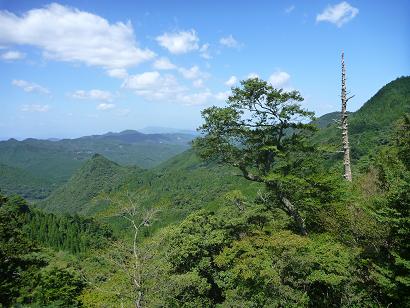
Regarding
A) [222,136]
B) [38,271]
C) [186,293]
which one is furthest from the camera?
[38,271]

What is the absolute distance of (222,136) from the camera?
19016mm

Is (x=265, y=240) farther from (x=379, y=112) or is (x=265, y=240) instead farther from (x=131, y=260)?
(x=379, y=112)

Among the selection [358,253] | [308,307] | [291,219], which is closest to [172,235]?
[291,219]

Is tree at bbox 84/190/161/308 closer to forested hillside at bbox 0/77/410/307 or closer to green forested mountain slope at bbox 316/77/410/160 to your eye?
forested hillside at bbox 0/77/410/307

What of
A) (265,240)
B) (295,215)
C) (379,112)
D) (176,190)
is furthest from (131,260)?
(379,112)

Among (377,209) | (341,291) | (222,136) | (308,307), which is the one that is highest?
(222,136)

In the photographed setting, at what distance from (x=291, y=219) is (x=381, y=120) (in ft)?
468

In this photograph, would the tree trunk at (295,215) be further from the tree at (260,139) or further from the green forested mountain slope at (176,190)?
the green forested mountain slope at (176,190)

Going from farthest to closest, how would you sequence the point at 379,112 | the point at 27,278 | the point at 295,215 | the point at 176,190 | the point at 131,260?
the point at 379,112
the point at 176,190
the point at 27,278
the point at 295,215
the point at 131,260

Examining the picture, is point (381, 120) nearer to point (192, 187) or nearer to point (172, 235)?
point (192, 187)

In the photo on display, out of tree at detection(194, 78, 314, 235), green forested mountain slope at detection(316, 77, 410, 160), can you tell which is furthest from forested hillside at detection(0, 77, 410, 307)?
green forested mountain slope at detection(316, 77, 410, 160)

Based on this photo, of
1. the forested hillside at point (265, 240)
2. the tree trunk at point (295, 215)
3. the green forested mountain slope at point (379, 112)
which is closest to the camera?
the forested hillside at point (265, 240)

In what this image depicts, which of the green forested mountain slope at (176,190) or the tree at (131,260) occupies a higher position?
the tree at (131,260)

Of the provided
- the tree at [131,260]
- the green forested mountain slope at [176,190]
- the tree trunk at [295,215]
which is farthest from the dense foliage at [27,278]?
the green forested mountain slope at [176,190]
